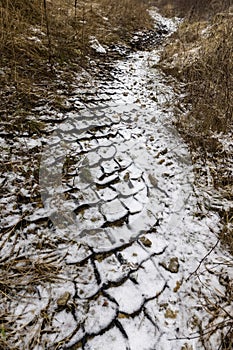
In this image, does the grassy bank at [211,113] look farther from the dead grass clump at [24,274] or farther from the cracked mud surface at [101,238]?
the dead grass clump at [24,274]

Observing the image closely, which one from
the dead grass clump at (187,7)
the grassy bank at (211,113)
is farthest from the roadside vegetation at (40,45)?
the dead grass clump at (187,7)

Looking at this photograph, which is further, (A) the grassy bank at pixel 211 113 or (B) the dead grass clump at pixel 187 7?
(B) the dead grass clump at pixel 187 7

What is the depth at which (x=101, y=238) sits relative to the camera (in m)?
1.66

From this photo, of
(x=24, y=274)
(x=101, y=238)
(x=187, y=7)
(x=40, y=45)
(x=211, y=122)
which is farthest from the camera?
(x=187, y=7)

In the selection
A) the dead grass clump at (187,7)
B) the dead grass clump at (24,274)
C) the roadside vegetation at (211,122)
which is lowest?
the dead grass clump at (24,274)

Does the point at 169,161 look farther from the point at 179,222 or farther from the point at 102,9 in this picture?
the point at 102,9

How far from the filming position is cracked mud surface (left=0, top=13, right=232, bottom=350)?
4.08 feet

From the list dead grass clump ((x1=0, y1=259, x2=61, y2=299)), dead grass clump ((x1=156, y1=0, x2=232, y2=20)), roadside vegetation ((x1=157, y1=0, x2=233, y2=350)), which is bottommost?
dead grass clump ((x1=0, y1=259, x2=61, y2=299))

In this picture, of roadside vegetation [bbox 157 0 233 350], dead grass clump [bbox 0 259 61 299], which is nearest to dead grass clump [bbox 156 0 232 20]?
roadside vegetation [bbox 157 0 233 350]

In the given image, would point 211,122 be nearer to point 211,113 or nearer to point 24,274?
point 211,113

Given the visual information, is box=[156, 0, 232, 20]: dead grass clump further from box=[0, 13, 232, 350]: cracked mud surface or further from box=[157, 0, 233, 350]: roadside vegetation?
box=[0, 13, 232, 350]: cracked mud surface

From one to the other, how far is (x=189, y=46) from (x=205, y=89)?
208cm

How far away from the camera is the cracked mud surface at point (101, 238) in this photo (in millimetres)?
1242

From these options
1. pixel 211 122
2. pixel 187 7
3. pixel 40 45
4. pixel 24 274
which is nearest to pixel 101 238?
pixel 24 274
